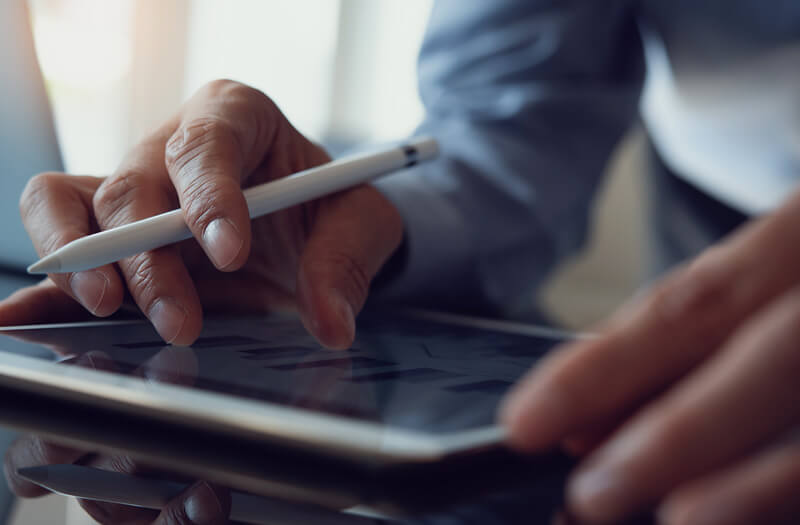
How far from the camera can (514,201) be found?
63 centimetres

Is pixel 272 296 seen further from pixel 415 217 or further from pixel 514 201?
pixel 514 201

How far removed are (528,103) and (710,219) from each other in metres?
0.23

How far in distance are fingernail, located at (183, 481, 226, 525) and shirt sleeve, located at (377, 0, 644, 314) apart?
1.34 feet

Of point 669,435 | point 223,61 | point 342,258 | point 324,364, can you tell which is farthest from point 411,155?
point 223,61

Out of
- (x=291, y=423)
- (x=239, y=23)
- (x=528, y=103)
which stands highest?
(x=239, y=23)

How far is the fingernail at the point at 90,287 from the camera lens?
0.95ft

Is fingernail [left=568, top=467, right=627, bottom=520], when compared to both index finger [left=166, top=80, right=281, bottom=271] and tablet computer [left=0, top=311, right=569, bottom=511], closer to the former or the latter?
tablet computer [left=0, top=311, right=569, bottom=511]

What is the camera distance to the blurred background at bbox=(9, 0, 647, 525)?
1.01 m

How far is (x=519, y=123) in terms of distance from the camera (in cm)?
67

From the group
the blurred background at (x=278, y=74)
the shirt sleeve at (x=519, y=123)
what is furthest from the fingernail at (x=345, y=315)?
the blurred background at (x=278, y=74)

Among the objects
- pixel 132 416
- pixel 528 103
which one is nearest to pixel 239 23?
pixel 528 103

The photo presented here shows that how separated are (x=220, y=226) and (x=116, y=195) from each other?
0.24 feet

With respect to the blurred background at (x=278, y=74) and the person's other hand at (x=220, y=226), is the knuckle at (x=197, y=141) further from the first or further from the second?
the blurred background at (x=278, y=74)

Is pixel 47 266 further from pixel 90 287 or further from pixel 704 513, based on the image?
pixel 704 513
